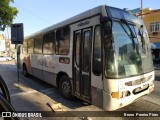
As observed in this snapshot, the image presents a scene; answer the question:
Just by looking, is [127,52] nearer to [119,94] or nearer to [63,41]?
[119,94]

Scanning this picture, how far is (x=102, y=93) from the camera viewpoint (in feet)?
15.7

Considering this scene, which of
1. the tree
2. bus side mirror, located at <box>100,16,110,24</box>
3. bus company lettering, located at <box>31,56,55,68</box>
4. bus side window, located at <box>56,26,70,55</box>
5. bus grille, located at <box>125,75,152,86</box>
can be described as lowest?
bus grille, located at <box>125,75,152,86</box>

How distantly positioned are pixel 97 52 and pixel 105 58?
0.41 m

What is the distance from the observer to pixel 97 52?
504 centimetres

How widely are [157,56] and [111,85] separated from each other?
28058 millimetres

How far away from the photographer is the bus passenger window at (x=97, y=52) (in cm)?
496

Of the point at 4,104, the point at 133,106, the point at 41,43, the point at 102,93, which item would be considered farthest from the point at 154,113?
the point at 41,43

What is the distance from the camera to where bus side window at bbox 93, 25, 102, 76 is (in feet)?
16.3

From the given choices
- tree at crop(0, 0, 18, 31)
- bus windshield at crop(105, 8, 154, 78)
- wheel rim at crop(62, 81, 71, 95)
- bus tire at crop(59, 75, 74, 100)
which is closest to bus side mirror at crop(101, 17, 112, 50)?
bus windshield at crop(105, 8, 154, 78)

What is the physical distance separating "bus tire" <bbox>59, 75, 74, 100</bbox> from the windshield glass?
7.27 ft

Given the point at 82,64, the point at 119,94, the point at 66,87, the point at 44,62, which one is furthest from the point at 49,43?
the point at 119,94

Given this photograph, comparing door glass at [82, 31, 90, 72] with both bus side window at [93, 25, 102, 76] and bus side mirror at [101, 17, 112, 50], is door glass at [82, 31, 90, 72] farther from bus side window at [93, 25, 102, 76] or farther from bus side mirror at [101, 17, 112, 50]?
bus side mirror at [101, 17, 112, 50]

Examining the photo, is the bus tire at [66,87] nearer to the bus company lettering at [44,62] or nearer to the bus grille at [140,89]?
the bus company lettering at [44,62]

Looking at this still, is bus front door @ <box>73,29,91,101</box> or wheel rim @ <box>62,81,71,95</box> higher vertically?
bus front door @ <box>73,29,91,101</box>
